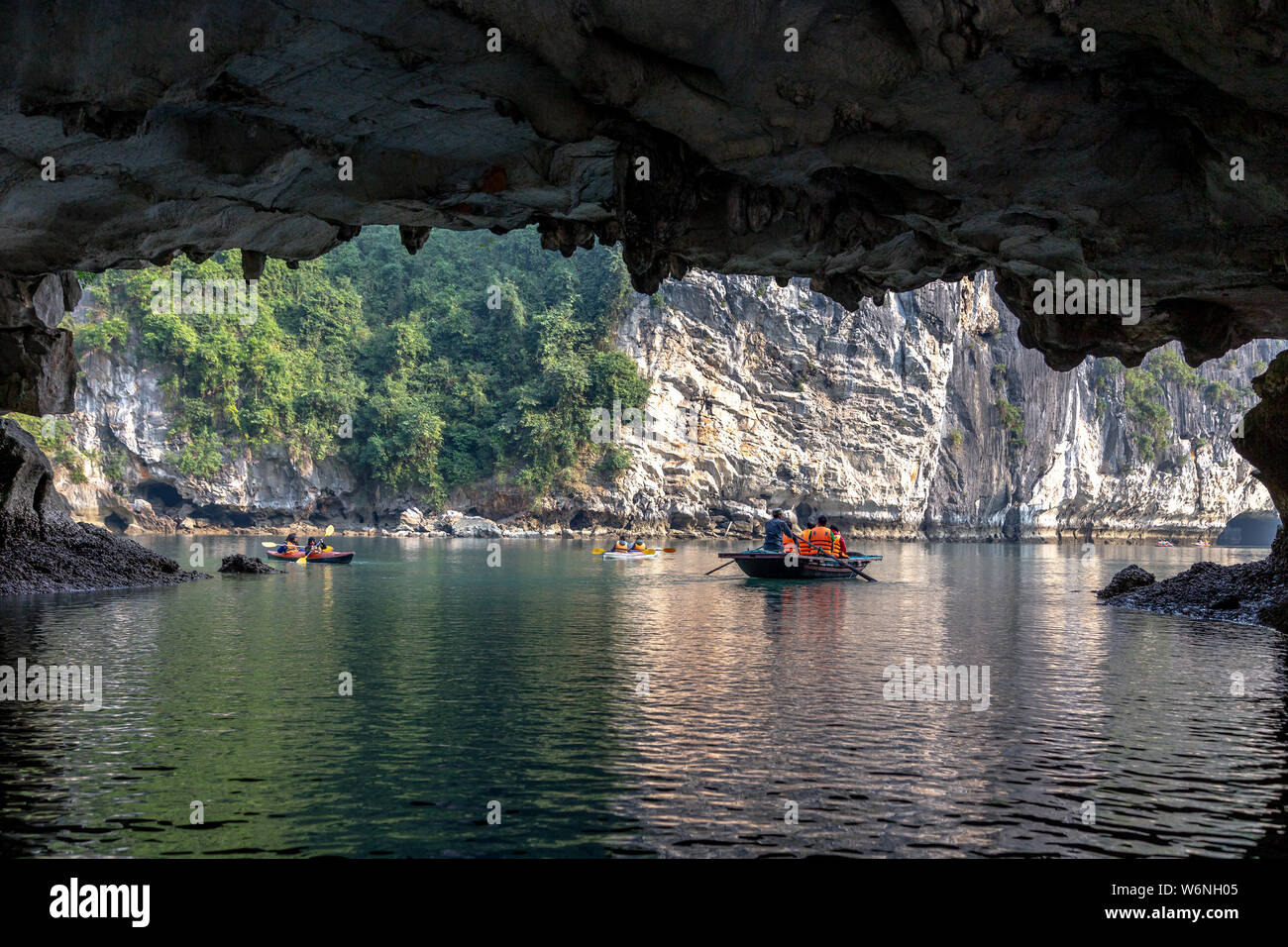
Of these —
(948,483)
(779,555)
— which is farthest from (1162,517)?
(779,555)

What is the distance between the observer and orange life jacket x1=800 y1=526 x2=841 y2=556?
1033 inches

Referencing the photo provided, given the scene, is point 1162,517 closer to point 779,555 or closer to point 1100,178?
point 779,555

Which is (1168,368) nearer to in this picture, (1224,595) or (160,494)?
(1224,595)

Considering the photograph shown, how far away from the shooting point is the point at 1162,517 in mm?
75312

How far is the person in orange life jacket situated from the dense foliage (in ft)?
110

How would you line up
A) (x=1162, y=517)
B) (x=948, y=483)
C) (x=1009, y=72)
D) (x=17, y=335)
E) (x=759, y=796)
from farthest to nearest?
(x=1162, y=517) → (x=948, y=483) → (x=17, y=335) → (x=1009, y=72) → (x=759, y=796)

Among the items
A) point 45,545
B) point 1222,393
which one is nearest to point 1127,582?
point 45,545

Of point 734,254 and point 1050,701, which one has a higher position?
point 734,254

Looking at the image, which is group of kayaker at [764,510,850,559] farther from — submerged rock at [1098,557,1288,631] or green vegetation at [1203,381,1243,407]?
green vegetation at [1203,381,1243,407]

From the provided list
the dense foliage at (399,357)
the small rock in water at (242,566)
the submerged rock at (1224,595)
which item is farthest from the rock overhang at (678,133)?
the dense foliage at (399,357)

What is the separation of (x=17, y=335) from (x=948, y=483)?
194 ft

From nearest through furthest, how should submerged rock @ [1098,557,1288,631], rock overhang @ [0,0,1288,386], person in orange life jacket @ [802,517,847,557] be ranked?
rock overhang @ [0,0,1288,386] < submerged rock @ [1098,557,1288,631] < person in orange life jacket @ [802,517,847,557]

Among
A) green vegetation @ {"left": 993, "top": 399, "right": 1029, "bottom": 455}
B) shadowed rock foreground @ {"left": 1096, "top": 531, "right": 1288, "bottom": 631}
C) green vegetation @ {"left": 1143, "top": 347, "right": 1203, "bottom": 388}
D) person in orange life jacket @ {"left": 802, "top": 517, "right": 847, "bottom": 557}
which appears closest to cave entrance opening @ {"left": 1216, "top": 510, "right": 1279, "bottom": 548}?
green vegetation @ {"left": 1143, "top": 347, "right": 1203, "bottom": 388}
